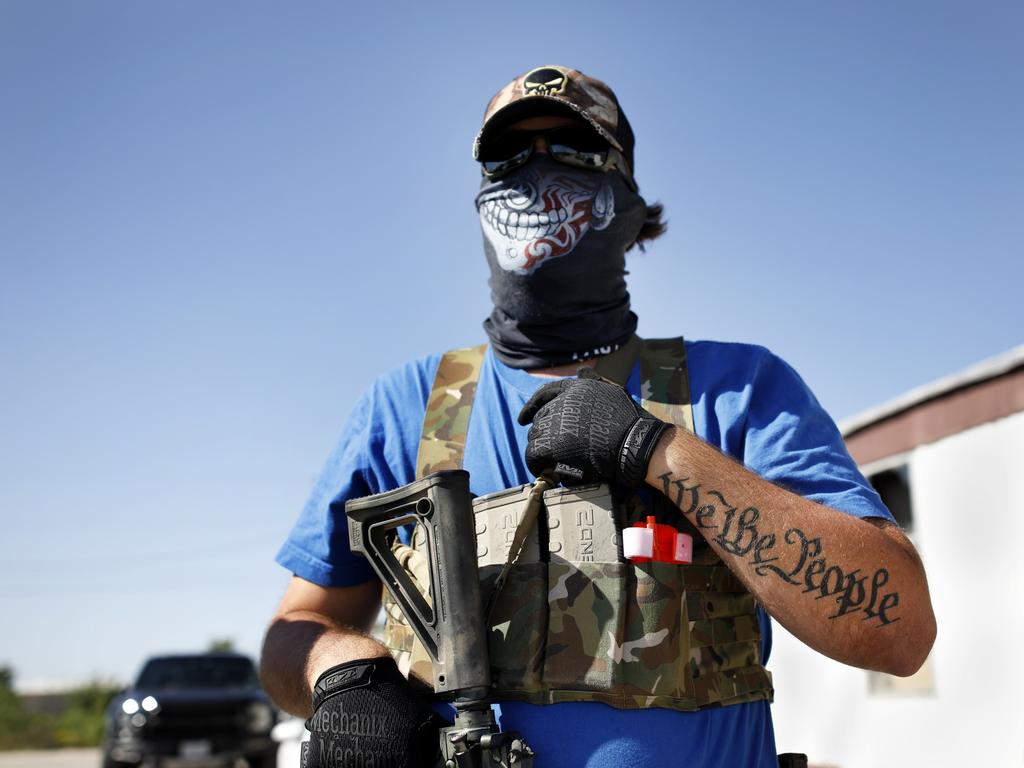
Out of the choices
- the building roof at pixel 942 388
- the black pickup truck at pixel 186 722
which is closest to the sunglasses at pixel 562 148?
the building roof at pixel 942 388

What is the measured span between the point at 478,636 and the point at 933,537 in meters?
5.32

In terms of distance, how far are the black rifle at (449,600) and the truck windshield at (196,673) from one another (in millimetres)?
13060

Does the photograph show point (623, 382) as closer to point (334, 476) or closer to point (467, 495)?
point (467, 495)

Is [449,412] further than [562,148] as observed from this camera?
No

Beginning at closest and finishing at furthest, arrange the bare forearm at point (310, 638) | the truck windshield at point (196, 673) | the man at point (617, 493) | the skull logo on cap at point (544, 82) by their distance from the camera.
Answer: the man at point (617, 493) → the bare forearm at point (310, 638) → the skull logo on cap at point (544, 82) → the truck windshield at point (196, 673)

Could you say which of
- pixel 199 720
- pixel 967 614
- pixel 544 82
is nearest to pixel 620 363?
pixel 544 82

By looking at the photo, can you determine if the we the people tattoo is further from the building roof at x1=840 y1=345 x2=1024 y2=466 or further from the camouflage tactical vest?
the building roof at x1=840 y1=345 x2=1024 y2=466

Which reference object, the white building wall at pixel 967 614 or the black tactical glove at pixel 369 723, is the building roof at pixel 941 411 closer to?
the white building wall at pixel 967 614

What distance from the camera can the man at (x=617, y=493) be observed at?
6.64 feet

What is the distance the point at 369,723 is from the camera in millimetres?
1989

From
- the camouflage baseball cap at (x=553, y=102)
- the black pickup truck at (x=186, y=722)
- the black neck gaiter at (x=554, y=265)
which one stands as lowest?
the black pickup truck at (x=186, y=722)

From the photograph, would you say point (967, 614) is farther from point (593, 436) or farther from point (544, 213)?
point (593, 436)

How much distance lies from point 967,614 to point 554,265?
4.82 meters

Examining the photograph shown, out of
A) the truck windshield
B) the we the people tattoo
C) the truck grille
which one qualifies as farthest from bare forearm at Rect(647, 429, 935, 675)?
the truck windshield
